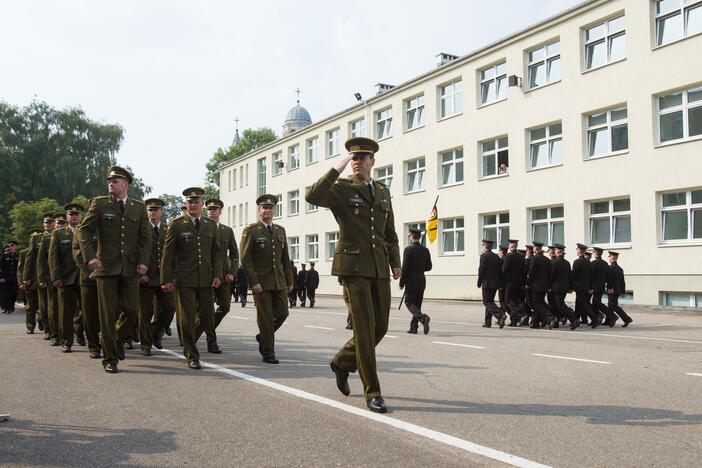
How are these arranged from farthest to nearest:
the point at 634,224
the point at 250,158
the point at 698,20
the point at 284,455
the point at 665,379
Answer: the point at 250,158, the point at 634,224, the point at 698,20, the point at 665,379, the point at 284,455

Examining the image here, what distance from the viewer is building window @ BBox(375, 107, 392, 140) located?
36.7m

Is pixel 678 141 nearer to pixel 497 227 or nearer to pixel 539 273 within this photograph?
pixel 497 227

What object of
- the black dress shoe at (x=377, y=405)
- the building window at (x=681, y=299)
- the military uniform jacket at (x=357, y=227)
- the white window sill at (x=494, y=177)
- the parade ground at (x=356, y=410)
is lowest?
the building window at (x=681, y=299)

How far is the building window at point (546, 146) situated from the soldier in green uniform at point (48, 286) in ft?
60.8

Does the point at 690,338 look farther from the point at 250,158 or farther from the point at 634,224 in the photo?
the point at 250,158

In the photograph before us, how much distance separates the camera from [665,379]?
23.5 feet

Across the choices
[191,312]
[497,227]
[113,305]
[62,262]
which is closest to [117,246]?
[113,305]

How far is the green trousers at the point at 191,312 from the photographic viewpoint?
26.3 feet

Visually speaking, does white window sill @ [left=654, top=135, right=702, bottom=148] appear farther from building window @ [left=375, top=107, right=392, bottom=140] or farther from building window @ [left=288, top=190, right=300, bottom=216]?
building window @ [left=288, top=190, right=300, bottom=216]

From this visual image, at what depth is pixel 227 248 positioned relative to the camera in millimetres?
9969

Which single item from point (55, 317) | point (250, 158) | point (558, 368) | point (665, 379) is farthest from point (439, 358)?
point (250, 158)

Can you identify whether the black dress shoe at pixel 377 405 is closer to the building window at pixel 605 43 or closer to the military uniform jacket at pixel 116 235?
the military uniform jacket at pixel 116 235

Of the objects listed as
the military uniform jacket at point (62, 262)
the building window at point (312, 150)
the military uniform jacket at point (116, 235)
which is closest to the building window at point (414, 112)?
the building window at point (312, 150)

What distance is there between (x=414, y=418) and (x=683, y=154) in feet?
61.7
